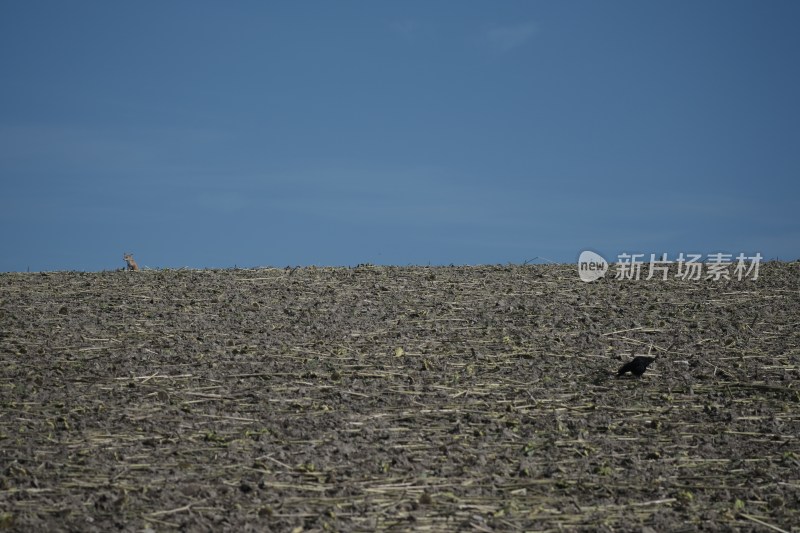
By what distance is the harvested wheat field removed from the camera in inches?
187

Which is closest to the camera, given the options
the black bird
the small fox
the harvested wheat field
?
the harvested wheat field

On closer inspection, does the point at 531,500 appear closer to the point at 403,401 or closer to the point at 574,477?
the point at 574,477

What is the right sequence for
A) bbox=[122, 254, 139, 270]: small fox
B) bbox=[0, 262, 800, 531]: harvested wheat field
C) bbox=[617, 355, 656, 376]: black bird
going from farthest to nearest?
bbox=[122, 254, 139, 270]: small fox
bbox=[617, 355, 656, 376]: black bird
bbox=[0, 262, 800, 531]: harvested wheat field

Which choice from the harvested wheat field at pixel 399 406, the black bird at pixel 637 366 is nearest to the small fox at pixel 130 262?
the harvested wheat field at pixel 399 406

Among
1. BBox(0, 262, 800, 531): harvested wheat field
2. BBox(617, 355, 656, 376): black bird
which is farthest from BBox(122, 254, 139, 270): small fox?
BBox(617, 355, 656, 376): black bird

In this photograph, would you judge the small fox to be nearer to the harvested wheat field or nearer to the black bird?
the harvested wheat field

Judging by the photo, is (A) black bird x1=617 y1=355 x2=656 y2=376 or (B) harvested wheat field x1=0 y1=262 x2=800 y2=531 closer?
(B) harvested wheat field x1=0 y1=262 x2=800 y2=531

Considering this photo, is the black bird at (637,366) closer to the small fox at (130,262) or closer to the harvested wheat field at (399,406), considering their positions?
the harvested wheat field at (399,406)

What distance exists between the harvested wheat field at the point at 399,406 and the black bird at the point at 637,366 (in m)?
0.10

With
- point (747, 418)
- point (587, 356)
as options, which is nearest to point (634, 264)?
point (587, 356)

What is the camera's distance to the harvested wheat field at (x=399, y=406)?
4742 mm

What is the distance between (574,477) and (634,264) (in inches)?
219

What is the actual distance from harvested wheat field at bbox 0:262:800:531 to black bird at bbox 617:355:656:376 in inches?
4.0

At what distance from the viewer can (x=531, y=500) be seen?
15.9 feet
